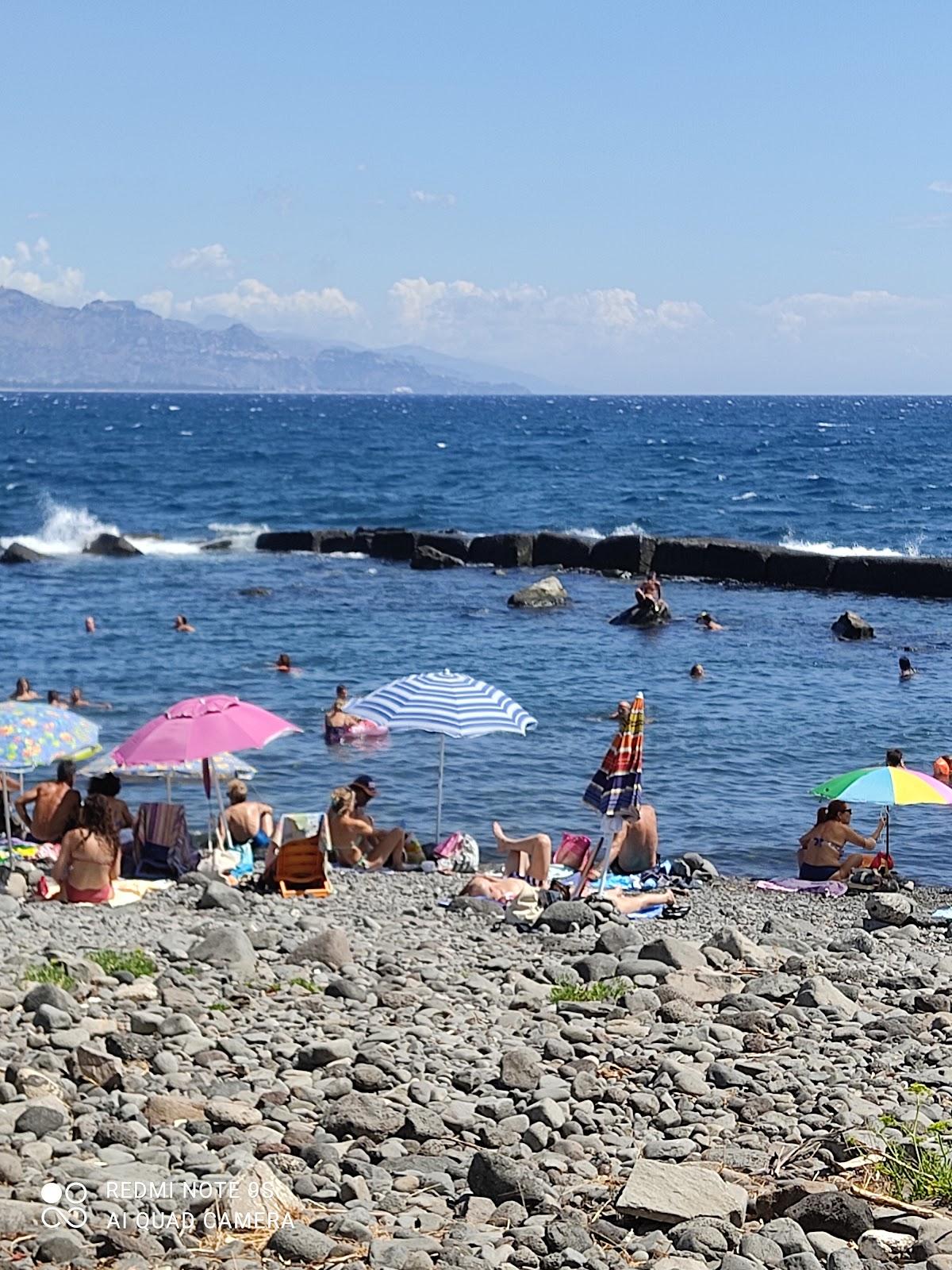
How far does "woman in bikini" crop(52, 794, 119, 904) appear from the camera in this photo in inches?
481

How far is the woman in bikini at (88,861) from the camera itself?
12211 mm

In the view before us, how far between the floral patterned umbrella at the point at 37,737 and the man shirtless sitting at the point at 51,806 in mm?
706

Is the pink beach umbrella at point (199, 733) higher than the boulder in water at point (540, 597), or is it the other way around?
the pink beach umbrella at point (199, 733)

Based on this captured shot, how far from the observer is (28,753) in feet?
42.7

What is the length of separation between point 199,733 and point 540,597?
20.2 metres

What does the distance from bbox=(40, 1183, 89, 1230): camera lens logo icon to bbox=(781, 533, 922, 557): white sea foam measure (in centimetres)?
3877

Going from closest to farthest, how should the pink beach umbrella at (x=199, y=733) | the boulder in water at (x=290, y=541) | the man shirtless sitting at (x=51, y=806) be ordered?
the pink beach umbrella at (x=199, y=733), the man shirtless sitting at (x=51, y=806), the boulder in water at (x=290, y=541)

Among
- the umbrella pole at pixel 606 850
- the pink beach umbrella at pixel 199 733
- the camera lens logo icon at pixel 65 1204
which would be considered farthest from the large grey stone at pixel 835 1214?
the pink beach umbrella at pixel 199 733

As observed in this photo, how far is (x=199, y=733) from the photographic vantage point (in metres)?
13.4

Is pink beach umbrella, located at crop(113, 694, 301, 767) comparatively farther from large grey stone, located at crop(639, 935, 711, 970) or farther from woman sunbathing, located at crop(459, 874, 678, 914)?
large grey stone, located at crop(639, 935, 711, 970)

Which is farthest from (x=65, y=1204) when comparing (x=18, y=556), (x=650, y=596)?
(x=18, y=556)

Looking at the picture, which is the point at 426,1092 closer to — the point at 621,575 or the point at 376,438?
→ the point at 621,575

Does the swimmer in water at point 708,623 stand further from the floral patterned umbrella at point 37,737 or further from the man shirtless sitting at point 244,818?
the floral patterned umbrella at point 37,737

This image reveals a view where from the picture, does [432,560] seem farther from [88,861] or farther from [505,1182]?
[505,1182]
